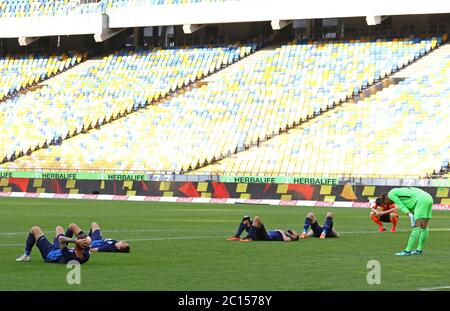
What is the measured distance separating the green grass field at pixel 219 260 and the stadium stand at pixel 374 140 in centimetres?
2089

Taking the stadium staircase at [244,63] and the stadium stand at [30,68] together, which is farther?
the stadium stand at [30,68]

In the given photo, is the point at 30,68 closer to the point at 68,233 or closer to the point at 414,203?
the point at 414,203

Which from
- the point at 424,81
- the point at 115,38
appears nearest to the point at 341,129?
the point at 424,81

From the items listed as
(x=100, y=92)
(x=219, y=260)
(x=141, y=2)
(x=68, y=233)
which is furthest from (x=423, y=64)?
(x=68, y=233)

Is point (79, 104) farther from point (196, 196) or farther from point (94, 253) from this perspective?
point (94, 253)

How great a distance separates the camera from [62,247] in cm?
1930

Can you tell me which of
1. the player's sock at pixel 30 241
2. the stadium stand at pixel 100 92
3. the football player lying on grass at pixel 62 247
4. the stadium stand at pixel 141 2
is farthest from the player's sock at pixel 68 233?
the stadium stand at pixel 141 2

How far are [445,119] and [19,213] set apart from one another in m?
27.7

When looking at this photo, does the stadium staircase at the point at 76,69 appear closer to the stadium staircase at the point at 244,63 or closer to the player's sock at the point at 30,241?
the stadium staircase at the point at 244,63

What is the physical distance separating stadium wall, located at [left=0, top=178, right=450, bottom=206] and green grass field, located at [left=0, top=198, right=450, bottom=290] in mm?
13679

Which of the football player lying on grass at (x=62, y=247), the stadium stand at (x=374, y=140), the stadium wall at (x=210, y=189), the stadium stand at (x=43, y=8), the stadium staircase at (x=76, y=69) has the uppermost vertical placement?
the stadium stand at (x=43, y=8)

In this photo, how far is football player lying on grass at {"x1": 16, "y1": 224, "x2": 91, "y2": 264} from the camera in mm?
19047

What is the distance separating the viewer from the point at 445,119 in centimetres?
6047

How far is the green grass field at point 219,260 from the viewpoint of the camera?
688 inches
